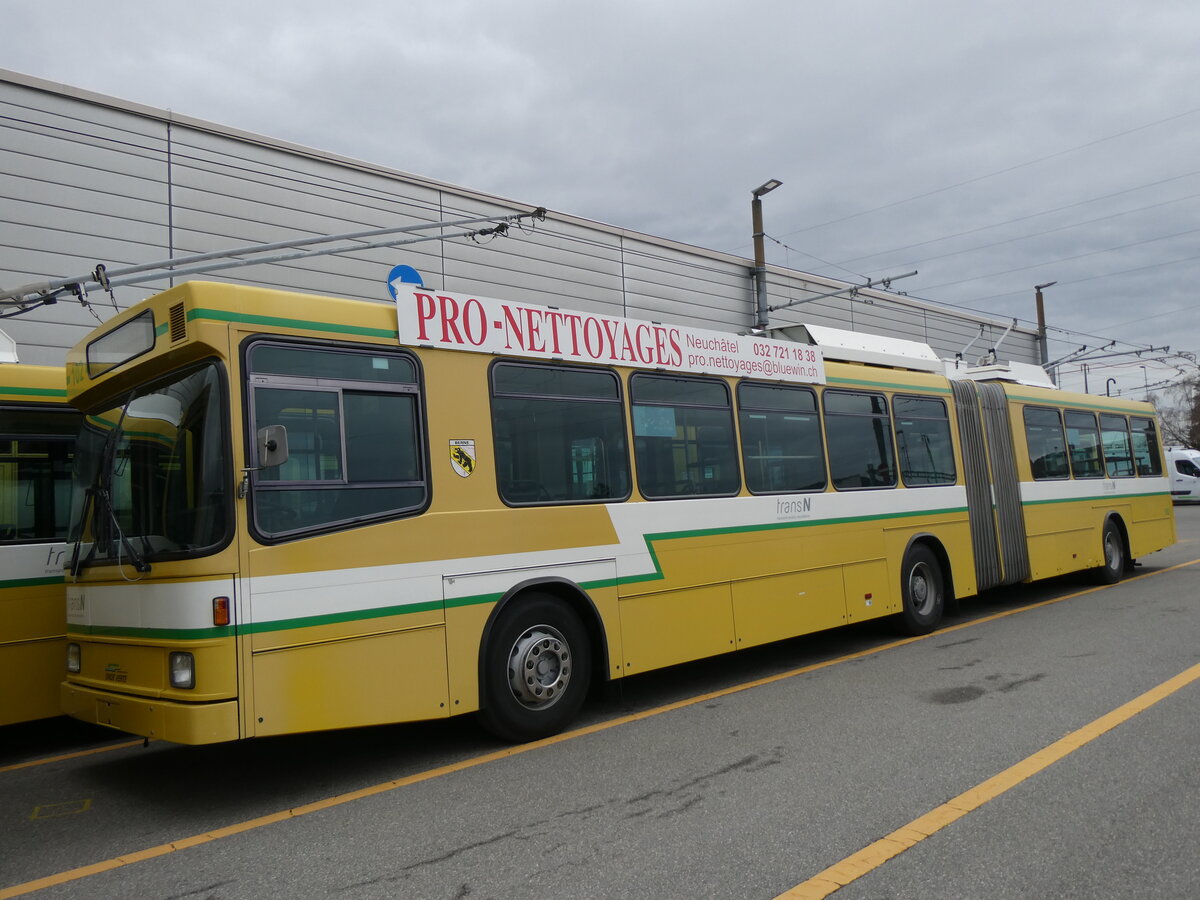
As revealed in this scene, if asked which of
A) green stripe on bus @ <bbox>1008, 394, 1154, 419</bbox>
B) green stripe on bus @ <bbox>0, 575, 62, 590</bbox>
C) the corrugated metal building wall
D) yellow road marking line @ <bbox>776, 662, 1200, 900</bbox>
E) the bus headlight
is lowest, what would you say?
yellow road marking line @ <bbox>776, 662, 1200, 900</bbox>

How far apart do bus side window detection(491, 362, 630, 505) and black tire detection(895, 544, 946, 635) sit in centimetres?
431

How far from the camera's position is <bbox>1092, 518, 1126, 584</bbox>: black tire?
1350 centimetres

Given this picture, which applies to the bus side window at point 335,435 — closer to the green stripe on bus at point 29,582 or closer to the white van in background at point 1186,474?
the green stripe on bus at point 29,582

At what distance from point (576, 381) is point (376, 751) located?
298 cm

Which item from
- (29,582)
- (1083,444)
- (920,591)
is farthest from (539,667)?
(1083,444)

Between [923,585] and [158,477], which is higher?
[158,477]

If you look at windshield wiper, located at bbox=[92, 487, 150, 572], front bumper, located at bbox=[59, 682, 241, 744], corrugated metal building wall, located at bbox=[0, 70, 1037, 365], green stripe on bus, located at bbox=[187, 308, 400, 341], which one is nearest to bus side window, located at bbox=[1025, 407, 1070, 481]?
corrugated metal building wall, located at bbox=[0, 70, 1037, 365]

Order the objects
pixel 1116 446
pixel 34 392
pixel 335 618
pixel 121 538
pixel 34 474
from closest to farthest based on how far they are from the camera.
A: 1. pixel 335 618
2. pixel 121 538
3. pixel 34 474
4. pixel 34 392
5. pixel 1116 446

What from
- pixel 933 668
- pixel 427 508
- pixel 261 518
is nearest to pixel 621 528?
pixel 427 508

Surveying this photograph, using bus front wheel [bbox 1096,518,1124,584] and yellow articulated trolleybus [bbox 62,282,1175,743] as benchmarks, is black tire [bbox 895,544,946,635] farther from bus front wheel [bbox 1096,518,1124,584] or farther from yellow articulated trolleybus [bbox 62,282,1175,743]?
bus front wheel [bbox 1096,518,1124,584]

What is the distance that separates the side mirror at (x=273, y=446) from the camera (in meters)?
4.87

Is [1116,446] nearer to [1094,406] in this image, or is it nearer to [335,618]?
[1094,406]

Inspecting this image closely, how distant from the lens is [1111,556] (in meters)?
13.7

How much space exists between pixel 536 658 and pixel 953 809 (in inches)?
110
